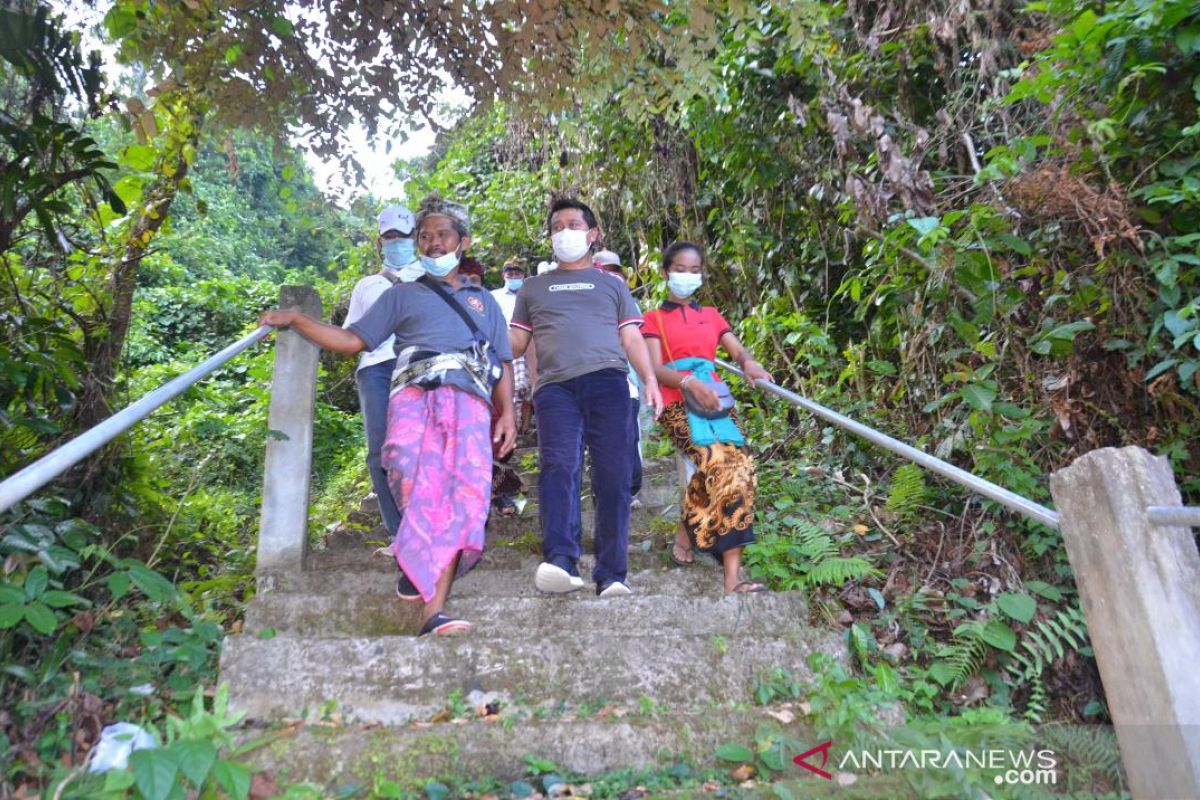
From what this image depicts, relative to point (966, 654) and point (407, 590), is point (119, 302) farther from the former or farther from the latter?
point (966, 654)

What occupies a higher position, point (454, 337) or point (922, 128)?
point (922, 128)

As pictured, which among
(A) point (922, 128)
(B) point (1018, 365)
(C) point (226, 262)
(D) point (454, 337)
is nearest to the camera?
(D) point (454, 337)

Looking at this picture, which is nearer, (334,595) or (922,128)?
(334,595)

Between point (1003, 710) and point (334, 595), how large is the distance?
2361mm

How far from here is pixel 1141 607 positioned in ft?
7.05

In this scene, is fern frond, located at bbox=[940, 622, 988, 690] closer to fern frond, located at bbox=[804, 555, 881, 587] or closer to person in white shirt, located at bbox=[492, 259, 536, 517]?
fern frond, located at bbox=[804, 555, 881, 587]

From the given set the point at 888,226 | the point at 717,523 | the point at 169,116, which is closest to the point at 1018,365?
the point at 888,226

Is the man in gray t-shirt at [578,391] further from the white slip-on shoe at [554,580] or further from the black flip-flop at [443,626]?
the black flip-flop at [443,626]

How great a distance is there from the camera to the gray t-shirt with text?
368 cm

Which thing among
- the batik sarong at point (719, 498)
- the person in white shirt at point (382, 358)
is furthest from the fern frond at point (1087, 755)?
the person in white shirt at point (382, 358)

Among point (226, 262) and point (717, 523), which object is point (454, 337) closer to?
point (717, 523)

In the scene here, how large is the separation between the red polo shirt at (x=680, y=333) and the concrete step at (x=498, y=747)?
5.68 ft

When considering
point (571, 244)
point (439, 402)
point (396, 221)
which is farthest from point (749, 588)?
point (396, 221)

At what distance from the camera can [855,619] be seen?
3641 millimetres
